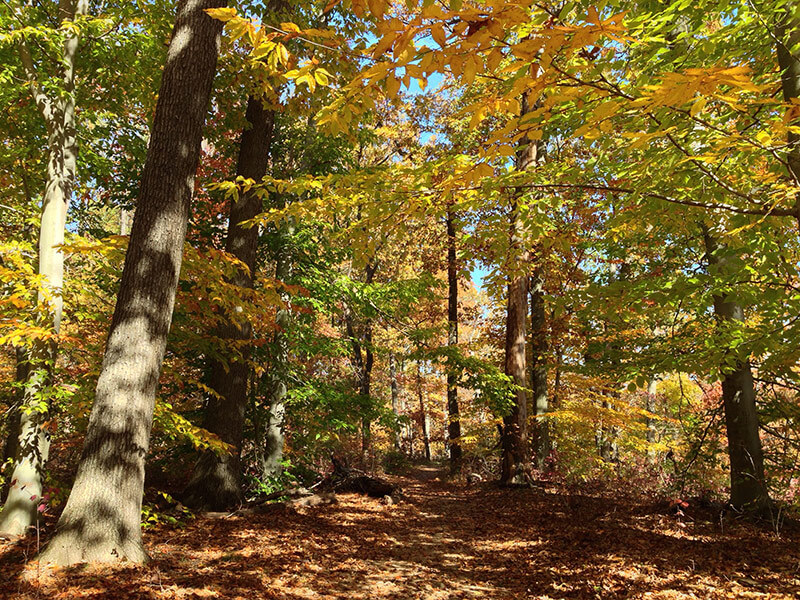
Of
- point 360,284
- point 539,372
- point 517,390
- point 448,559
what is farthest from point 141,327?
point 539,372

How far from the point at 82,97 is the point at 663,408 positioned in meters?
24.9

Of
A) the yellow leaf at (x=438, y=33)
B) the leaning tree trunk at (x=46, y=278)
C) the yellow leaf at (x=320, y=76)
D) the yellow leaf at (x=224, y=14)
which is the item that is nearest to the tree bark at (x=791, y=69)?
the yellow leaf at (x=438, y=33)

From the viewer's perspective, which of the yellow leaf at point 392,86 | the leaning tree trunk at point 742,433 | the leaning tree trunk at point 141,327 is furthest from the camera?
the leaning tree trunk at point 742,433

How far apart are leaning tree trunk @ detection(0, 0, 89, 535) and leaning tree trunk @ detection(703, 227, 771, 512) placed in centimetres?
883

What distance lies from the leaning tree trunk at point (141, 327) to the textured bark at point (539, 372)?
8.98 meters

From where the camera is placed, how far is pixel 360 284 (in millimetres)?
8820

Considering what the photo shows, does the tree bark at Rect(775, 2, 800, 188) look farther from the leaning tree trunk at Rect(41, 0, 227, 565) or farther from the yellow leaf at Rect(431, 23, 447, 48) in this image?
the leaning tree trunk at Rect(41, 0, 227, 565)

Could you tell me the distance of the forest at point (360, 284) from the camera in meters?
2.47

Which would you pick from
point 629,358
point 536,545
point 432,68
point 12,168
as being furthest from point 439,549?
point 12,168

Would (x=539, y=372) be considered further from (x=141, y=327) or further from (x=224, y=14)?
(x=224, y=14)

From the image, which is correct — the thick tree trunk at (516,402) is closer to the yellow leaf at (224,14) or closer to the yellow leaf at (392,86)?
the yellow leaf at (392,86)

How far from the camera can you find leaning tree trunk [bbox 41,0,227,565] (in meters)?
3.71

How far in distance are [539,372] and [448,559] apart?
7.13 m

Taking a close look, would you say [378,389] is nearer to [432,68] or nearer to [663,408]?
[663,408]
